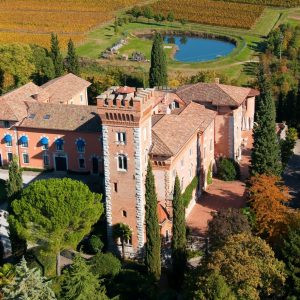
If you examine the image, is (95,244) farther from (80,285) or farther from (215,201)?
(215,201)

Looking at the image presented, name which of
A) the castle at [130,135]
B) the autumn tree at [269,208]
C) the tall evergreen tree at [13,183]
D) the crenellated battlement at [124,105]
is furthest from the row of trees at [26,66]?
the autumn tree at [269,208]

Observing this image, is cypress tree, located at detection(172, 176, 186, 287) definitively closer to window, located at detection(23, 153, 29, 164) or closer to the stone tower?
the stone tower

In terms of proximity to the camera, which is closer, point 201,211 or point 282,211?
point 282,211

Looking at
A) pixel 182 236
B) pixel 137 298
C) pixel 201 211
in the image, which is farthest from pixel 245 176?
pixel 137 298

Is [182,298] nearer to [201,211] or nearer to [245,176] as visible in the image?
[201,211]

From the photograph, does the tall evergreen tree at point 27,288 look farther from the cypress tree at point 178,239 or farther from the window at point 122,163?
the window at point 122,163

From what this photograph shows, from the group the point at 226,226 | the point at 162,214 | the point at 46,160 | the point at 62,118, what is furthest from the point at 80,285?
the point at 46,160
